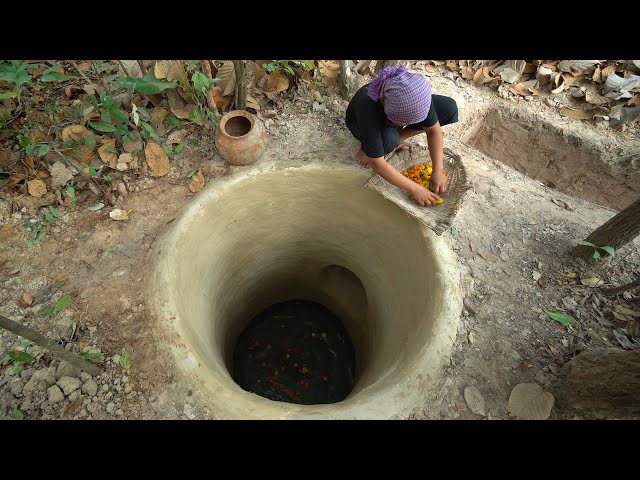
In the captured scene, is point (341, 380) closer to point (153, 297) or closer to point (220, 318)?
point (220, 318)

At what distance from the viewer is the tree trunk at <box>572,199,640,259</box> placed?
91.7 inches

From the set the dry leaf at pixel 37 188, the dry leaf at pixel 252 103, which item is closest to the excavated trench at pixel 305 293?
the dry leaf at pixel 252 103

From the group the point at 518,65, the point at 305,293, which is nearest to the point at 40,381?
the point at 305,293

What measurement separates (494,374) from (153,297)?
2263mm

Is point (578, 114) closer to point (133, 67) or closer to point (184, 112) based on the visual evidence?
point (184, 112)

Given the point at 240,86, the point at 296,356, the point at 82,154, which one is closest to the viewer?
the point at 82,154

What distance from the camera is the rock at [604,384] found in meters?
1.83

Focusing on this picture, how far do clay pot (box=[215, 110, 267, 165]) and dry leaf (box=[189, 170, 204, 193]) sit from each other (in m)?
0.26

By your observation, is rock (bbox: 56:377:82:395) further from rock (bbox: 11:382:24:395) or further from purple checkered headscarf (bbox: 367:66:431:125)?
purple checkered headscarf (bbox: 367:66:431:125)

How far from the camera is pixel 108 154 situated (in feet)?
9.64

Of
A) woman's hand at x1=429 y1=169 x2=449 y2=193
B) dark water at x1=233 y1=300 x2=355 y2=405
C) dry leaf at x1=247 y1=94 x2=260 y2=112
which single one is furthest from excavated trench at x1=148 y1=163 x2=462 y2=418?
dry leaf at x1=247 y1=94 x2=260 y2=112

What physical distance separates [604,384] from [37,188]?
12.8 feet

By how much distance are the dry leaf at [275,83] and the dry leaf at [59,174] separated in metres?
1.76

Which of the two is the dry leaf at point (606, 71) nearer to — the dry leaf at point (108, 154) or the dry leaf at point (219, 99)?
the dry leaf at point (219, 99)
